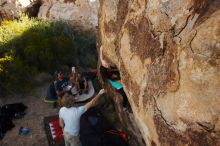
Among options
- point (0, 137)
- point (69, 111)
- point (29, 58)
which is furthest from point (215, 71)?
point (29, 58)

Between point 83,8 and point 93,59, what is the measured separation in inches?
86.8

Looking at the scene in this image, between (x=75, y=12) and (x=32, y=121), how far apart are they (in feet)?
19.7

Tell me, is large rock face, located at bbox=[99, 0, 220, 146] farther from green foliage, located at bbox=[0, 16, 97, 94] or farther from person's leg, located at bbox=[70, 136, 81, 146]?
A: green foliage, located at bbox=[0, 16, 97, 94]

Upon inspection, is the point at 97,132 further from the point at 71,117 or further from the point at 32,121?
the point at 71,117

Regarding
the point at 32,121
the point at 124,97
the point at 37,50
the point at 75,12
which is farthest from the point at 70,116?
the point at 75,12

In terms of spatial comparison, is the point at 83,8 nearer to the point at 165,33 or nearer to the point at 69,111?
the point at 69,111

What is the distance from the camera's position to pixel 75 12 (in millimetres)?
15734

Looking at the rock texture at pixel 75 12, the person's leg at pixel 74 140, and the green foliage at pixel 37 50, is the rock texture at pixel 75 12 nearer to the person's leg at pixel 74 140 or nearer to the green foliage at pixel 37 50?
the green foliage at pixel 37 50

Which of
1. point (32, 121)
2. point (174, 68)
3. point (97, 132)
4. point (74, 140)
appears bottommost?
point (32, 121)

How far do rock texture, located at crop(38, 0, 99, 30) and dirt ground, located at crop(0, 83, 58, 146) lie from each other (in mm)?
3481

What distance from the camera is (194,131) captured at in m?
5.30

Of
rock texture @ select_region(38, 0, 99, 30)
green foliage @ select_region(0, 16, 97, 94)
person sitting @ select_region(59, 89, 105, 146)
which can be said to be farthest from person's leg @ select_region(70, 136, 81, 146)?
rock texture @ select_region(38, 0, 99, 30)

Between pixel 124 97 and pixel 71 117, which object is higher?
pixel 71 117

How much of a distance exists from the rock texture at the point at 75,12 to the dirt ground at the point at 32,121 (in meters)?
3.48
